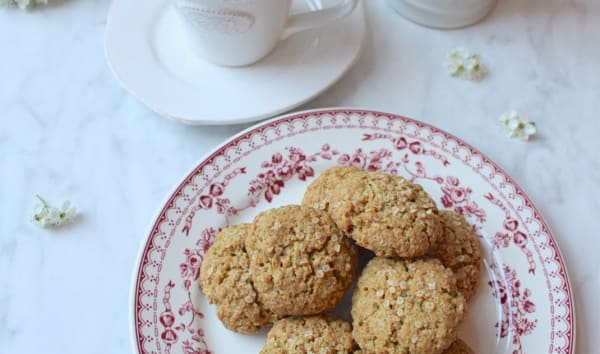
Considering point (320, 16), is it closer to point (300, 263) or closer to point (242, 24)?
point (242, 24)

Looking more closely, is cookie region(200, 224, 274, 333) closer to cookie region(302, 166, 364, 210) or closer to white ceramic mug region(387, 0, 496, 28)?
cookie region(302, 166, 364, 210)

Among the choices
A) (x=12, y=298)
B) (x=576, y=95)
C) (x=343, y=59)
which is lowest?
(x=12, y=298)

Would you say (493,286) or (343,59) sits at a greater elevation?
(343,59)

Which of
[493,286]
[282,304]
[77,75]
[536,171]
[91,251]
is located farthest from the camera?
[77,75]

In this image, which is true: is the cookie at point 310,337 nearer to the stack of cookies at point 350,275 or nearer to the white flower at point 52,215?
the stack of cookies at point 350,275

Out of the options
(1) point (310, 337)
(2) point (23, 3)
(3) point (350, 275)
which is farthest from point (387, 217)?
(2) point (23, 3)

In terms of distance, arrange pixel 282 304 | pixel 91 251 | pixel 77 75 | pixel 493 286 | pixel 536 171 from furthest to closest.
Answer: pixel 77 75 < pixel 536 171 < pixel 91 251 < pixel 493 286 < pixel 282 304

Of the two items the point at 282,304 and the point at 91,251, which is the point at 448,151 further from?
the point at 91,251

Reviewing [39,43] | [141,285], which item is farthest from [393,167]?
[39,43]

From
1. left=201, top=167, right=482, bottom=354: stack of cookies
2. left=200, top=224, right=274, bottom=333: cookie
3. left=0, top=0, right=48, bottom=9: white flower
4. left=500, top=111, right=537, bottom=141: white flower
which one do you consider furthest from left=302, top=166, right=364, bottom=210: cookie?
left=0, top=0, right=48, bottom=9: white flower
